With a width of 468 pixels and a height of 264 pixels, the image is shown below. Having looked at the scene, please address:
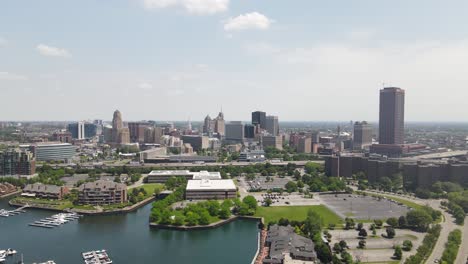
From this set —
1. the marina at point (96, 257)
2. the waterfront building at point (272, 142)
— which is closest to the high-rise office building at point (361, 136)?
the waterfront building at point (272, 142)

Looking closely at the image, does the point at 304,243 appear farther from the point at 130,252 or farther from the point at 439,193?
the point at 439,193

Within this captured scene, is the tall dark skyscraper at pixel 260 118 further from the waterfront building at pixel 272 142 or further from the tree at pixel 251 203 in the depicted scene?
the tree at pixel 251 203

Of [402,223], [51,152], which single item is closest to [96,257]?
[402,223]

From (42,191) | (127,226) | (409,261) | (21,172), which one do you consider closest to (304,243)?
(409,261)

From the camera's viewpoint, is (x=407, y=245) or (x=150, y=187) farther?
(x=150, y=187)

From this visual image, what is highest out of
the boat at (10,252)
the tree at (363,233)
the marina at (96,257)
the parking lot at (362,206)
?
the tree at (363,233)

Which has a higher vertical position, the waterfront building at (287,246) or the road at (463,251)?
the waterfront building at (287,246)

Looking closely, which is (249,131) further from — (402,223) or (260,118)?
(402,223)
